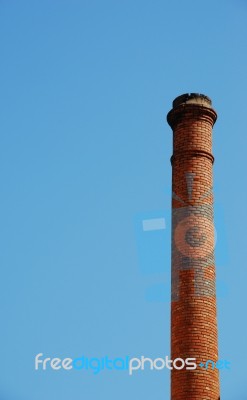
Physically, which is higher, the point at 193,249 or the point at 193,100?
the point at 193,100

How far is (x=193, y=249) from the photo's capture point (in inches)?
465

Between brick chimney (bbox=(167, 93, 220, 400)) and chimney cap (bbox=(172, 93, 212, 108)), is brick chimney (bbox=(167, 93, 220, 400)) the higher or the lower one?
the lower one

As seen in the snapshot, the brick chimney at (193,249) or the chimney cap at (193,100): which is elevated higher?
the chimney cap at (193,100)

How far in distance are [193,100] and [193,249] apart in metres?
2.72

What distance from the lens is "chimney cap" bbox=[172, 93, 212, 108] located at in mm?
12805

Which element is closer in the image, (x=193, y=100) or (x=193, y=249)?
(x=193, y=249)

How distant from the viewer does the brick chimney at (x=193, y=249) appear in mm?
11023

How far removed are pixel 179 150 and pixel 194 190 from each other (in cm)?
84

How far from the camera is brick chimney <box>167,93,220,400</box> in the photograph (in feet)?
36.2

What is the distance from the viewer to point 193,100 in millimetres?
12805

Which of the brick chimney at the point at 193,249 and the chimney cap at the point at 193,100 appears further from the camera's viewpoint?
the chimney cap at the point at 193,100

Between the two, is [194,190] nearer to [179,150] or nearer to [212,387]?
[179,150]

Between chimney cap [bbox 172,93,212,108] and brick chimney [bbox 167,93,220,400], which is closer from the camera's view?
brick chimney [bbox 167,93,220,400]

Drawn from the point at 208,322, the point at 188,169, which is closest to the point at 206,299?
the point at 208,322
